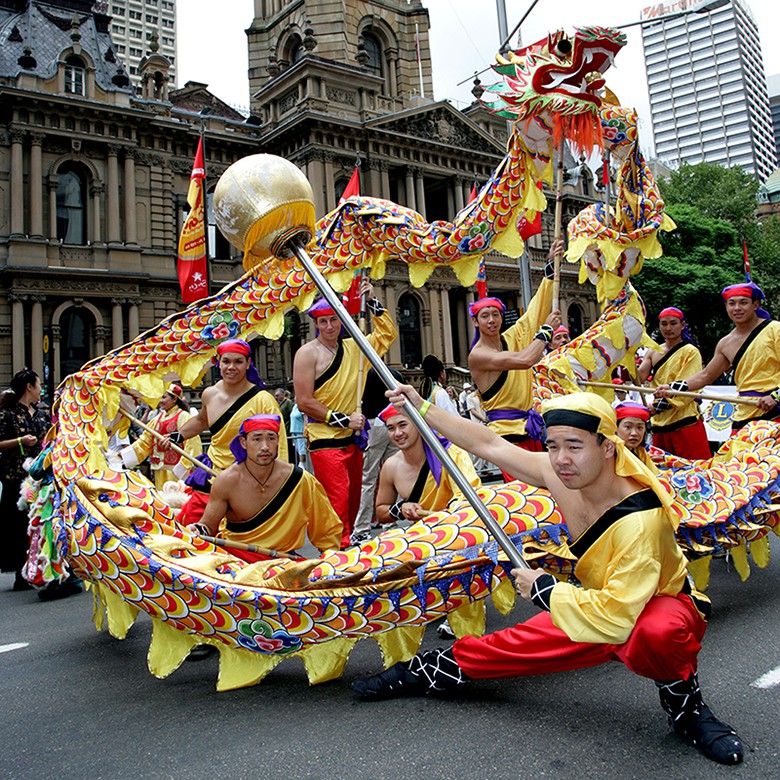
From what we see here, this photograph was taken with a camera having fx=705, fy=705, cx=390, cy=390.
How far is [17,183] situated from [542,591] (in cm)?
2518

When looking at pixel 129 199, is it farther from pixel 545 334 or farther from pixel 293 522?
pixel 293 522

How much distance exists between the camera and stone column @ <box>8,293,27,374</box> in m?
22.6

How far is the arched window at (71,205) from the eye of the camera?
24.4 meters

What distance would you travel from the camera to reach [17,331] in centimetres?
2273

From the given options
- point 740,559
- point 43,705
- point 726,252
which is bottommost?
point 43,705

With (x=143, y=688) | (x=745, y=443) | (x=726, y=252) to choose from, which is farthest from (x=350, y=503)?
(x=726, y=252)

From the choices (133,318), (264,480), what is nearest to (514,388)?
(264,480)

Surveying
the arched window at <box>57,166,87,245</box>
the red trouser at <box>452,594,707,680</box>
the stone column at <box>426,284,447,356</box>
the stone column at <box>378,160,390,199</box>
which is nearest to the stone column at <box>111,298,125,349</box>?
the arched window at <box>57,166,87,245</box>

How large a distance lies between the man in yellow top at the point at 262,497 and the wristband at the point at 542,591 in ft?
5.77

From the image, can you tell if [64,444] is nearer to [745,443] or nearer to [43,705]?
[43,705]

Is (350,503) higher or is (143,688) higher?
(350,503)

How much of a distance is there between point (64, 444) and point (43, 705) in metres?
1.38

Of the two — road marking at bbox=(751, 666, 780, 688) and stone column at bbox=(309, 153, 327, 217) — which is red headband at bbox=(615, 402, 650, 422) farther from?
stone column at bbox=(309, 153, 327, 217)

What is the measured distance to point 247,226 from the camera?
13.0 ft
